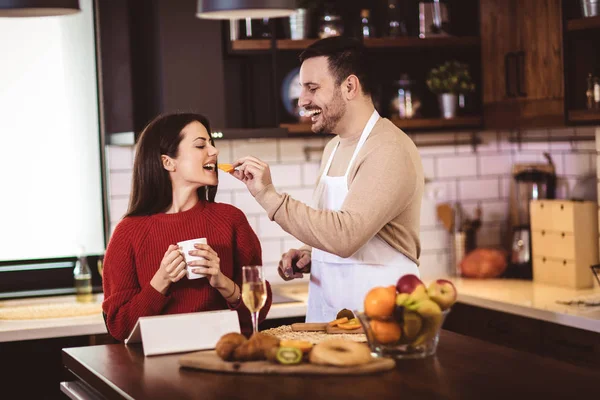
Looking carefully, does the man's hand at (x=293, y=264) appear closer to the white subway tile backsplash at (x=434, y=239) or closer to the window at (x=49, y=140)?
the window at (x=49, y=140)

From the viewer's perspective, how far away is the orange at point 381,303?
7.57ft

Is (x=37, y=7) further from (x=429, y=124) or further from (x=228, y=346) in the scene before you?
(x=429, y=124)

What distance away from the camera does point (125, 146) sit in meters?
4.61

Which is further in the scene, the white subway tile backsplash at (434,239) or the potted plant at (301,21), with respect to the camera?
the white subway tile backsplash at (434,239)

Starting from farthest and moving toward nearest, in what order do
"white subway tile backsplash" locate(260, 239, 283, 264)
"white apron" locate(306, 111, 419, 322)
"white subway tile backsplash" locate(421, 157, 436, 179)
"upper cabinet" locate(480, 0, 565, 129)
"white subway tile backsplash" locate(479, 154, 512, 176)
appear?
"white subway tile backsplash" locate(479, 154, 512, 176)
"white subway tile backsplash" locate(421, 157, 436, 179)
"white subway tile backsplash" locate(260, 239, 283, 264)
"upper cabinet" locate(480, 0, 565, 129)
"white apron" locate(306, 111, 419, 322)

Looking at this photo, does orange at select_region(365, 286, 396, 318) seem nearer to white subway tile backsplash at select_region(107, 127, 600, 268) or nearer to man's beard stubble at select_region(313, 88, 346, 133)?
man's beard stubble at select_region(313, 88, 346, 133)

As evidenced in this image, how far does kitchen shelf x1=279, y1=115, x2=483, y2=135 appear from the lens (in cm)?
460

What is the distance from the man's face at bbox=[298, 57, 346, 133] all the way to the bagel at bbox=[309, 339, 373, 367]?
46.2 inches

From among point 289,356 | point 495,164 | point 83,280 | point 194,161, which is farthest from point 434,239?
point 289,356

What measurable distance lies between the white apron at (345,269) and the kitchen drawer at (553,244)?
57.9 inches

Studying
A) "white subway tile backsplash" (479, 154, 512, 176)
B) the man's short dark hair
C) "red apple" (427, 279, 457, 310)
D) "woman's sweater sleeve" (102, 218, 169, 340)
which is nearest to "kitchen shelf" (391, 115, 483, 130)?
"white subway tile backsplash" (479, 154, 512, 176)

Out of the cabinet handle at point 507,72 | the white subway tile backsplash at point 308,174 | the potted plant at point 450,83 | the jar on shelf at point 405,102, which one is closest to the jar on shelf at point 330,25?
the jar on shelf at point 405,102

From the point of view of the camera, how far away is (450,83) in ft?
15.9

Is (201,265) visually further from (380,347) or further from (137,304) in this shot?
(380,347)
